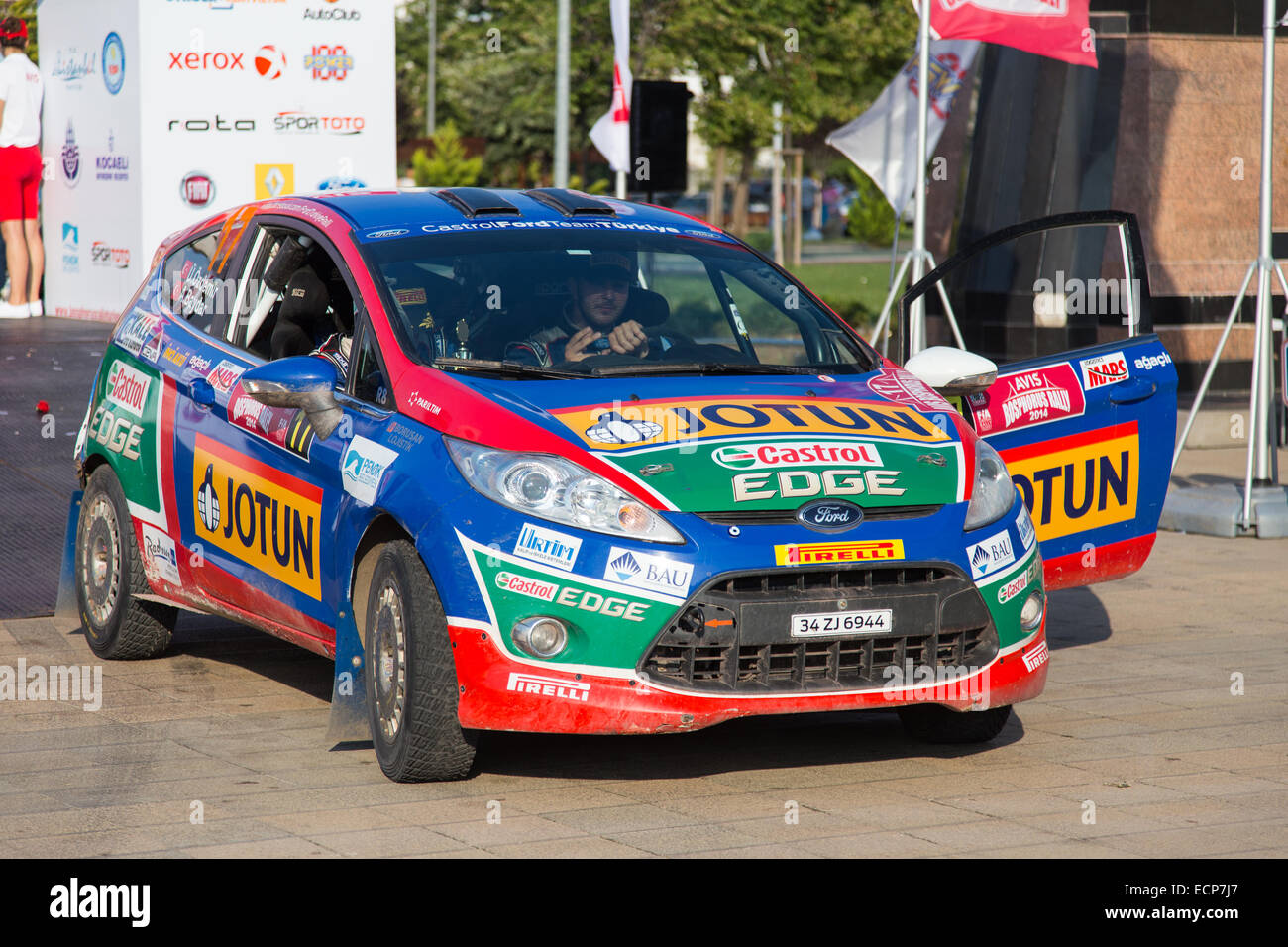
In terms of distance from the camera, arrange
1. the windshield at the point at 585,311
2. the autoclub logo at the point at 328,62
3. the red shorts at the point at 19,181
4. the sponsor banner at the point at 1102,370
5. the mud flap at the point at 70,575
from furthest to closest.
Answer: the red shorts at the point at 19,181
the autoclub logo at the point at 328,62
the mud flap at the point at 70,575
the sponsor banner at the point at 1102,370
the windshield at the point at 585,311

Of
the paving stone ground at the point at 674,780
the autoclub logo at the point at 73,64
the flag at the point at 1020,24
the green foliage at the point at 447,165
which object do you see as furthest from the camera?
the green foliage at the point at 447,165

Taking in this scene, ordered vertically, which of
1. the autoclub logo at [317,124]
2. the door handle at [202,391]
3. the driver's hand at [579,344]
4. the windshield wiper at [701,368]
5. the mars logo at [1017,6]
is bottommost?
the door handle at [202,391]

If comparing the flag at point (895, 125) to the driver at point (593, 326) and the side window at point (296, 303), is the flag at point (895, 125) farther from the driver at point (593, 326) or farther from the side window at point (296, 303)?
the driver at point (593, 326)

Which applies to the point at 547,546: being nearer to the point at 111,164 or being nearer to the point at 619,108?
the point at 619,108

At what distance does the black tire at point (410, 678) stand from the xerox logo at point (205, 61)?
11168 mm

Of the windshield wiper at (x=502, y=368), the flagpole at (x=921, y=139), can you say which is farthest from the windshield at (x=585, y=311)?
the flagpole at (x=921, y=139)

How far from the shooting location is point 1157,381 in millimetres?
6680

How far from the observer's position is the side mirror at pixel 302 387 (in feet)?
18.6

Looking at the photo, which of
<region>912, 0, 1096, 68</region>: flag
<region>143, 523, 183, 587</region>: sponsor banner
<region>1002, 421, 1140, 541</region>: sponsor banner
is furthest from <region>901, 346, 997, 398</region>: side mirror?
<region>912, 0, 1096, 68</region>: flag

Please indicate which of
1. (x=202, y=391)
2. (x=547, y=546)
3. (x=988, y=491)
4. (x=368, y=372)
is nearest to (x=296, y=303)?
(x=202, y=391)

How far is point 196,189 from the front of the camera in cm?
1577

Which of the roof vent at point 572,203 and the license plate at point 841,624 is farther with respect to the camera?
the roof vent at point 572,203

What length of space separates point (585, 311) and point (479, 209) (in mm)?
652

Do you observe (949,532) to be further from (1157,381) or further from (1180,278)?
(1180,278)
